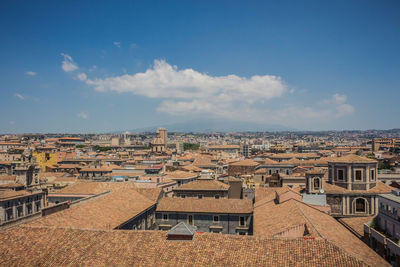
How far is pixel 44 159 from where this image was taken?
311 feet

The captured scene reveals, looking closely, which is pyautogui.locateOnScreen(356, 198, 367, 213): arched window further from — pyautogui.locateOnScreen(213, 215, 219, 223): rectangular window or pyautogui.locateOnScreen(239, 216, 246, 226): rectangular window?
pyautogui.locateOnScreen(213, 215, 219, 223): rectangular window

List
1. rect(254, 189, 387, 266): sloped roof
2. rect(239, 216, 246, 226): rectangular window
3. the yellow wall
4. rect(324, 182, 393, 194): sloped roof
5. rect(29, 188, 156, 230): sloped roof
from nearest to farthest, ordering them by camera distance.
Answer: rect(254, 189, 387, 266): sloped roof → rect(29, 188, 156, 230): sloped roof → rect(239, 216, 246, 226): rectangular window → rect(324, 182, 393, 194): sloped roof → the yellow wall

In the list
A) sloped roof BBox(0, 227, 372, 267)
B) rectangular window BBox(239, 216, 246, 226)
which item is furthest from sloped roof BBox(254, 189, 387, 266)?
sloped roof BBox(0, 227, 372, 267)

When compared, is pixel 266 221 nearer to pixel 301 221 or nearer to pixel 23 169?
pixel 301 221

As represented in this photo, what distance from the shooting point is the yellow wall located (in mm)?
92225

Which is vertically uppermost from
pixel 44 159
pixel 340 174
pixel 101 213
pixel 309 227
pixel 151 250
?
pixel 340 174

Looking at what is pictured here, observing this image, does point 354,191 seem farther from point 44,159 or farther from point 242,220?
point 44,159

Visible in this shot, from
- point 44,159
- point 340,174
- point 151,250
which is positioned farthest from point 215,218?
point 44,159

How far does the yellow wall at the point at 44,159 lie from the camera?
9222cm

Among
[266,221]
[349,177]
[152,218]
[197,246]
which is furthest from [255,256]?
[349,177]

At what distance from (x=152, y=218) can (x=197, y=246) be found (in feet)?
50.8

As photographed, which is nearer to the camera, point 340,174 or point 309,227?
point 309,227

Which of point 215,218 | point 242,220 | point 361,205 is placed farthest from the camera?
point 361,205

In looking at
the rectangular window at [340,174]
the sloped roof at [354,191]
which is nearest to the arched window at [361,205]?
the sloped roof at [354,191]
